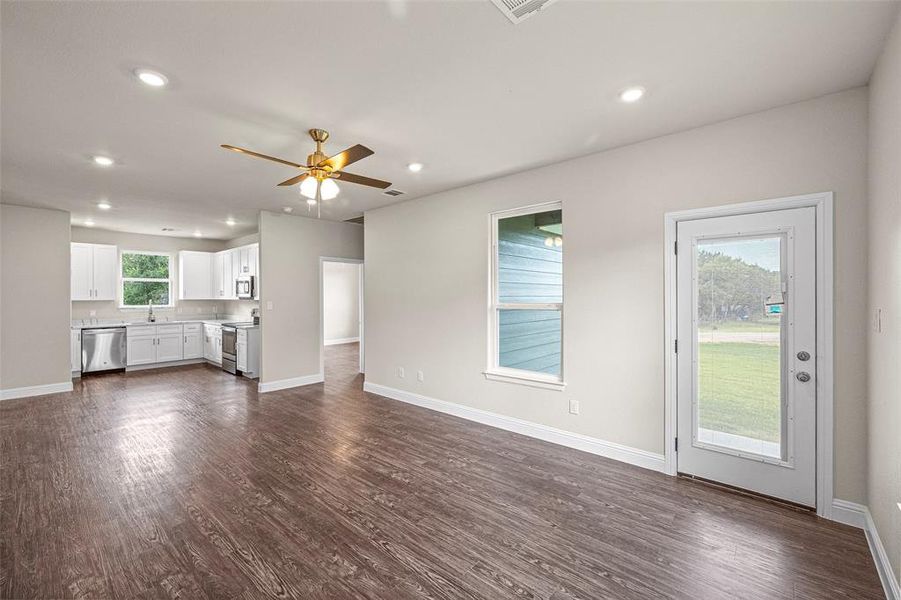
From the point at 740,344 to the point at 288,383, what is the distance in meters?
5.93

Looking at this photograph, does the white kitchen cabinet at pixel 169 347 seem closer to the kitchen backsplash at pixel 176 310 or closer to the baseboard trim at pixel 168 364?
the baseboard trim at pixel 168 364

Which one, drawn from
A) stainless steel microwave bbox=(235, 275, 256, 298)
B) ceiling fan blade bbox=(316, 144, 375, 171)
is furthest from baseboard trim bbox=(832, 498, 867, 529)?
stainless steel microwave bbox=(235, 275, 256, 298)

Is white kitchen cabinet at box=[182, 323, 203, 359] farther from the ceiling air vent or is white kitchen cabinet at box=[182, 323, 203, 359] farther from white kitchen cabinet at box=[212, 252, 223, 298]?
the ceiling air vent

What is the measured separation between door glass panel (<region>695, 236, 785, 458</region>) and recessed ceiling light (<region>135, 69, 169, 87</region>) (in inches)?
154

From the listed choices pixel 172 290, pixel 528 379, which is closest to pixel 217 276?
pixel 172 290

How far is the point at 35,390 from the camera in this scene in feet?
18.6

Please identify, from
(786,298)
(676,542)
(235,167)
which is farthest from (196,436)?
(786,298)

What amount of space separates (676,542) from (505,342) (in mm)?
2448

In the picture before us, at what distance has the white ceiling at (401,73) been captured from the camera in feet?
6.10

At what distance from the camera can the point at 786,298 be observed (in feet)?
8.89

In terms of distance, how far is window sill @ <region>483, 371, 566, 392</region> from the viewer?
3883mm

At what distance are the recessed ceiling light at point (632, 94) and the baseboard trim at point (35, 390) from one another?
8.27 meters

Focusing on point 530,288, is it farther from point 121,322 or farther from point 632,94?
point 121,322

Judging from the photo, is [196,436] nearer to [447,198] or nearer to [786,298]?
[447,198]
